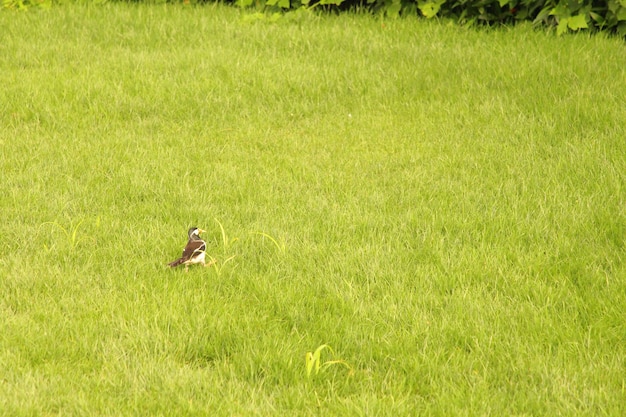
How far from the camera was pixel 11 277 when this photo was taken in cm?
437

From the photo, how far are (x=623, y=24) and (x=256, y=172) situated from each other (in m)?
4.25

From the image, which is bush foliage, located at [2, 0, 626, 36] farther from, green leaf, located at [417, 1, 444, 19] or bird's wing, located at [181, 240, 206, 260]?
bird's wing, located at [181, 240, 206, 260]

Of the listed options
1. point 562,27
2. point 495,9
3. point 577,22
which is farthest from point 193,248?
point 495,9

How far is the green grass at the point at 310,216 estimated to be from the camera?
3.60m

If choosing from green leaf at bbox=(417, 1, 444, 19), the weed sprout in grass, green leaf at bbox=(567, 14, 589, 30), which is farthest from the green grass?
green leaf at bbox=(567, 14, 589, 30)

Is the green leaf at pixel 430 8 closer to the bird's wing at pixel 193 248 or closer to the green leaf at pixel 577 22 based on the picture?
the green leaf at pixel 577 22

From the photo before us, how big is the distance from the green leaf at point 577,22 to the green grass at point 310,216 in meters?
0.25

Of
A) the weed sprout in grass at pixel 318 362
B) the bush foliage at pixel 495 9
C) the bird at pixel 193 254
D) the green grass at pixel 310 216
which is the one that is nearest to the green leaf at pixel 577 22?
the bush foliage at pixel 495 9

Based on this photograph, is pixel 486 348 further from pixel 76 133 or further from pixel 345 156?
pixel 76 133

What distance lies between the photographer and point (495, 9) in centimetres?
847

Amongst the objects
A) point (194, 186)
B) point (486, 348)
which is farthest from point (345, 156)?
point (486, 348)

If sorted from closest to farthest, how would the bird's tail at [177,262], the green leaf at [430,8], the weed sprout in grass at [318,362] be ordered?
the weed sprout in grass at [318,362] < the bird's tail at [177,262] < the green leaf at [430,8]

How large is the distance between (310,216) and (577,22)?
404 centimetres

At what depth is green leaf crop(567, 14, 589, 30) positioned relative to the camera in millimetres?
7652
